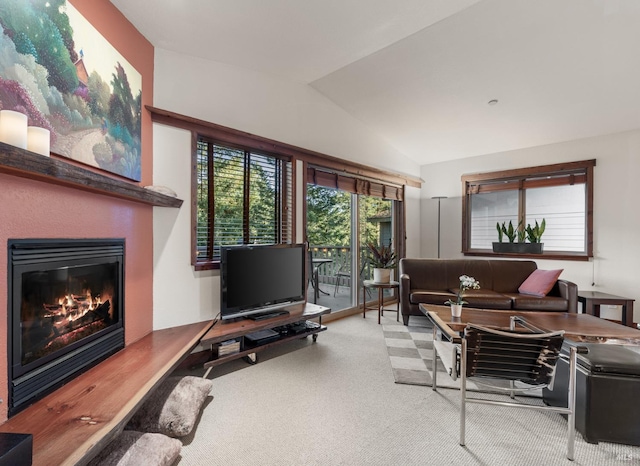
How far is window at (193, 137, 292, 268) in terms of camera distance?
296 centimetres

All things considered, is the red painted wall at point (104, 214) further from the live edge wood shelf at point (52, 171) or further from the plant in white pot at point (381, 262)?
the plant in white pot at point (381, 262)

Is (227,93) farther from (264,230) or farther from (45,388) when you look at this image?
(45,388)

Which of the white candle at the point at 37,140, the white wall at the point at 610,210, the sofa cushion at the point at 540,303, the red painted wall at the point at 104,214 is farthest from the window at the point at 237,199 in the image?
the white wall at the point at 610,210

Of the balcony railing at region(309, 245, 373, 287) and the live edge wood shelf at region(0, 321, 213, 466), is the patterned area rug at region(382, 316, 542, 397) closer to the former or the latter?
the balcony railing at region(309, 245, 373, 287)

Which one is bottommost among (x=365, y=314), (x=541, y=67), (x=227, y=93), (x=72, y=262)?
(x=365, y=314)

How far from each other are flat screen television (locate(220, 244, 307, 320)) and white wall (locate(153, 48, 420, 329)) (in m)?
0.30

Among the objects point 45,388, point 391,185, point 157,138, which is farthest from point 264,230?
point 391,185

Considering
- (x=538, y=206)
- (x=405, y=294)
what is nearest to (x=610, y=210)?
(x=538, y=206)

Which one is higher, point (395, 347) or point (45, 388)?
point (45, 388)

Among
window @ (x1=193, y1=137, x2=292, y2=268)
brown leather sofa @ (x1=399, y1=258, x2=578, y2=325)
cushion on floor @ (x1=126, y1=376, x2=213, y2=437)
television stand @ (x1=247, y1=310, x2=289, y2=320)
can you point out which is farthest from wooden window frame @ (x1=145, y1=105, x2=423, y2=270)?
cushion on floor @ (x1=126, y1=376, x2=213, y2=437)

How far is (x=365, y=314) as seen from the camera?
4602mm

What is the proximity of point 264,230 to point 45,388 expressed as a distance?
7.45ft

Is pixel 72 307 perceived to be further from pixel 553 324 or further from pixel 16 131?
pixel 553 324

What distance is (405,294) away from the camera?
4086 millimetres
